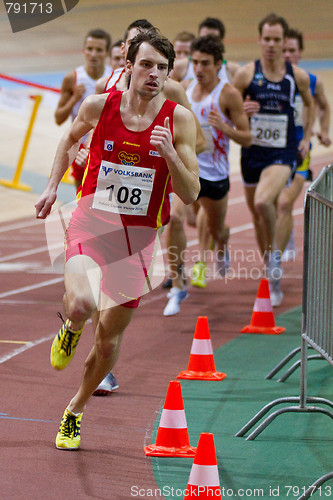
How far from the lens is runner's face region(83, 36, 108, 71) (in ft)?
33.4

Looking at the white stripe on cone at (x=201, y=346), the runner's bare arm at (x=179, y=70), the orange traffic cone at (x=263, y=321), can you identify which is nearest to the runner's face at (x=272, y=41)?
the runner's bare arm at (x=179, y=70)

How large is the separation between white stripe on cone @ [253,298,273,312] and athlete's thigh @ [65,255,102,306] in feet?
11.2

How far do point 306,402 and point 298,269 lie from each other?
647 centimetres

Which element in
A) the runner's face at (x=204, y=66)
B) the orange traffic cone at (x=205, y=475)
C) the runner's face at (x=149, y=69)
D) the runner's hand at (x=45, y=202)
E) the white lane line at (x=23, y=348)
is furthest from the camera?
the runner's face at (x=204, y=66)

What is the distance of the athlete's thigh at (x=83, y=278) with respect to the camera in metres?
4.85

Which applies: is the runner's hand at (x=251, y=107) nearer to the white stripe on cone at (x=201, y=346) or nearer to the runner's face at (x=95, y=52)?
the runner's face at (x=95, y=52)

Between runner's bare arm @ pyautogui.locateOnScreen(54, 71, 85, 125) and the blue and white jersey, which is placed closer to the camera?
the blue and white jersey

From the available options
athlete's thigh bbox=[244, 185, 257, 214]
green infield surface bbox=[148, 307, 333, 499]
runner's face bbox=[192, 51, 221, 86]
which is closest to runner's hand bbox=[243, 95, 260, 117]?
runner's face bbox=[192, 51, 221, 86]

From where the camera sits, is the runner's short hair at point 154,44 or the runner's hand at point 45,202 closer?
the runner's short hair at point 154,44

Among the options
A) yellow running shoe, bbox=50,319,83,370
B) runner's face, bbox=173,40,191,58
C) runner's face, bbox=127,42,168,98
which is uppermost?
runner's face, bbox=173,40,191,58

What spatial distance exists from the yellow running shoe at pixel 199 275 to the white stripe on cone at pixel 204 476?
20.9 feet

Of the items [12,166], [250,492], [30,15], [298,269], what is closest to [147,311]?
[298,269]

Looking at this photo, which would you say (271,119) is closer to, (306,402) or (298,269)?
(298,269)

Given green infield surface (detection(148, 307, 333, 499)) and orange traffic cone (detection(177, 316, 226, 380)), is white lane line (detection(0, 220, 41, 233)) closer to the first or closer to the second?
green infield surface (detection(148, 307, 333, 499))
